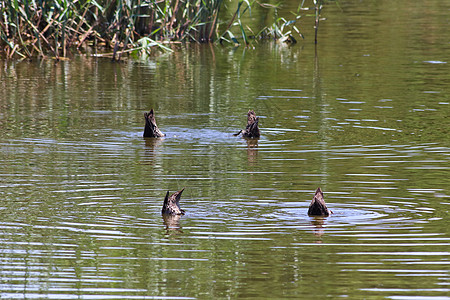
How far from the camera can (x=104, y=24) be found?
23734 millimetres

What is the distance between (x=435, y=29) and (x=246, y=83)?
1164 centimetres

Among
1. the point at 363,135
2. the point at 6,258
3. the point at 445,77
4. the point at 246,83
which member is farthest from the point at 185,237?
the point at 445,77

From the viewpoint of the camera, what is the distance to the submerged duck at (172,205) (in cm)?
834

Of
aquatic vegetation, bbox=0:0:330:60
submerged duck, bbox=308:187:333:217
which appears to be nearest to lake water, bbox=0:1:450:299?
submerged duck, bbox=308:187:333:217

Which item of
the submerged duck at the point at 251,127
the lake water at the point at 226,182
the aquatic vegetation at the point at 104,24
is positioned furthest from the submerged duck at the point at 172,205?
the aquatic vegetation at the point at 104,24

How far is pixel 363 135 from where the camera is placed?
13.2 meters

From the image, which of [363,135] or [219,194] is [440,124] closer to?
[363,135]

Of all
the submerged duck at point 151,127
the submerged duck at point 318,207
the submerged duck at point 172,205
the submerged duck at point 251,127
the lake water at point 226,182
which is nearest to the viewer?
the lake water at point 226,182

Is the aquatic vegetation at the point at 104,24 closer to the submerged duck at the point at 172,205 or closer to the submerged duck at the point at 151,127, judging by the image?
the submerged duck at the point at 151,127

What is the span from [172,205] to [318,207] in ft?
4.13

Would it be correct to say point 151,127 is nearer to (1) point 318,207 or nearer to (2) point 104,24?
(1) point 318,207

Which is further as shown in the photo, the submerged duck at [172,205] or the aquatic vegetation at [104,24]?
the aquatic vegetation at [104,24]

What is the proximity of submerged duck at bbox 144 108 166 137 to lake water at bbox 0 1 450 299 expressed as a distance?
16cm

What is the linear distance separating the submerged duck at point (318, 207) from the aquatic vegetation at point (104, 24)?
40.4 ft
